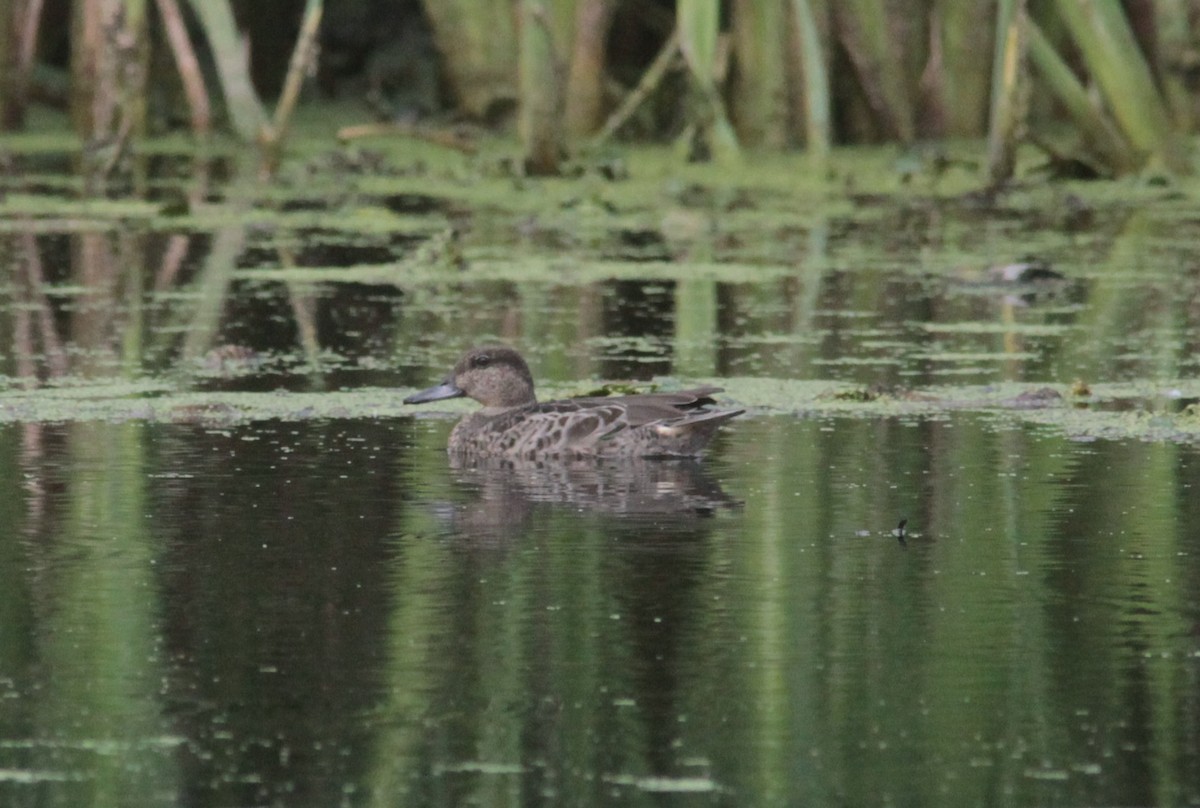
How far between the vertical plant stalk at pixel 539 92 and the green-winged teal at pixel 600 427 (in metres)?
6.59

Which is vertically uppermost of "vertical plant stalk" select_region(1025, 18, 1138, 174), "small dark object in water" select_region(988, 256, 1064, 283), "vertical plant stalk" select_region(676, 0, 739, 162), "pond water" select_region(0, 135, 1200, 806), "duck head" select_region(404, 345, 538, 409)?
"vertical plant stalk" select_region(676, 0, 739, 162)

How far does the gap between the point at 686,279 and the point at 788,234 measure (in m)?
1.77

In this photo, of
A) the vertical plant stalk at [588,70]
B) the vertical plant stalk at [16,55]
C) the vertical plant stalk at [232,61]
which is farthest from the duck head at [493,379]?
the vertical plant stalk at [16,55]

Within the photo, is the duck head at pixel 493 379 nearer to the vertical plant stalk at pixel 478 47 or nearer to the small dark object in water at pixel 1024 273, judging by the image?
the small dark object in water at pixel 1024 273

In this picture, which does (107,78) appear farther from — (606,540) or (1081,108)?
(606,540)

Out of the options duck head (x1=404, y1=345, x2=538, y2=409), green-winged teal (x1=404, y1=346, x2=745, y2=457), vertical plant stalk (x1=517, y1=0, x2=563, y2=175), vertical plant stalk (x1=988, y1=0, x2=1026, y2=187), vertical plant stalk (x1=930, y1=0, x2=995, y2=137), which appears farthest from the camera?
vertical plant stalk (x1=930, y1=0, x2=995, y2=137)

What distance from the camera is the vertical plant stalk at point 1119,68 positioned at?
46.6 ft

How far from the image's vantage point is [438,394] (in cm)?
879

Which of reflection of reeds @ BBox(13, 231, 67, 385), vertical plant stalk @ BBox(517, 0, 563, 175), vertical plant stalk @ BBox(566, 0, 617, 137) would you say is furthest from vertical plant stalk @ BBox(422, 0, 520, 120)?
reflection of reeds @ BBox(13, 231, 67, 385)

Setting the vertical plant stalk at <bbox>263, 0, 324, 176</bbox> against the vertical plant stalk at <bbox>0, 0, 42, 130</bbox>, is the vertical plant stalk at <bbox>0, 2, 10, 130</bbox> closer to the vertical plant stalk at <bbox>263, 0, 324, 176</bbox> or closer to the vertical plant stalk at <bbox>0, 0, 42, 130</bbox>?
the vertical plant stalk at <bbox>0, 0, 42, 130</bbox>

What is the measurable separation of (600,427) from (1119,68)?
682 cm

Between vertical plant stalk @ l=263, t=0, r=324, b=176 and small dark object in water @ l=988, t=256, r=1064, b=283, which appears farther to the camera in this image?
vertical plant stalk @ l=263, t=0, r=324, b=176

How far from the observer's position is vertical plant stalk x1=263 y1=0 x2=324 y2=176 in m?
15.4

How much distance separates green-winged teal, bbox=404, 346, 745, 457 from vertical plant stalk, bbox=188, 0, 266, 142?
764 centimetres
